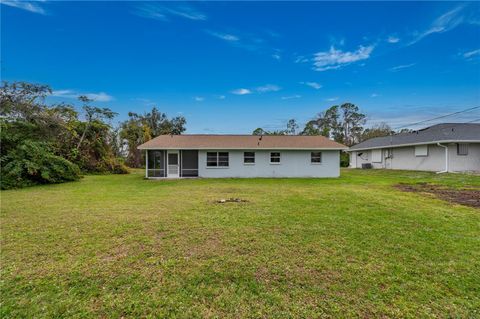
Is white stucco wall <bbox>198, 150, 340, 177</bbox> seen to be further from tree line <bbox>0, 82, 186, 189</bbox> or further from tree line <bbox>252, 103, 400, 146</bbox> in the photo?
tree line <bbox>252, 103, 400, 146</bbox>

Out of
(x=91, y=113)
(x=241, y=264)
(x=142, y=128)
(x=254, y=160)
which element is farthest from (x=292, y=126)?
(x=241, y=264)

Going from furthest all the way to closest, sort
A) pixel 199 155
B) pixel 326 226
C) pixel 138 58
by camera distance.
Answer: pixel 199 155 < pixel 138 58 < pixel 326 226

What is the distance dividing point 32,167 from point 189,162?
29.7ft

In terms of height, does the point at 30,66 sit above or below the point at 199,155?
above

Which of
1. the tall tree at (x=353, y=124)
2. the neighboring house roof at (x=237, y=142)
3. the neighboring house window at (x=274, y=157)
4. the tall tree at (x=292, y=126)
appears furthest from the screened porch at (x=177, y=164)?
the tall tree at (x=292, y=126)

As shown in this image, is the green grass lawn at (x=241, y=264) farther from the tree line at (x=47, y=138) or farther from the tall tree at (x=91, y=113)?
the tall tree at (x=91, y=113)

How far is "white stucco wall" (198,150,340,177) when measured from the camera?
55.6ft

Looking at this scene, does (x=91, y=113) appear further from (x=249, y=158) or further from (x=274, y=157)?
(x=274, y=157)

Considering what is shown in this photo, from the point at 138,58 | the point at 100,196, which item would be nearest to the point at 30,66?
the point at 138,58

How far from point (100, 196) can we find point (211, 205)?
5.01 m

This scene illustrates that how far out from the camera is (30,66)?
15.9 metres

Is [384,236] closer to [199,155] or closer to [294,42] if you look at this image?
[199,155]

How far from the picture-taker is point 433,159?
19312mm

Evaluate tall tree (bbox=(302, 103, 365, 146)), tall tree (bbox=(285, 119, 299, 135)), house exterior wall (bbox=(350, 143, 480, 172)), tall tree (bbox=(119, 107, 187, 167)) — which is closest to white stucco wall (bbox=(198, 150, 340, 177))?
house exterior wall (bbox=(350, 143, 480, 172))
